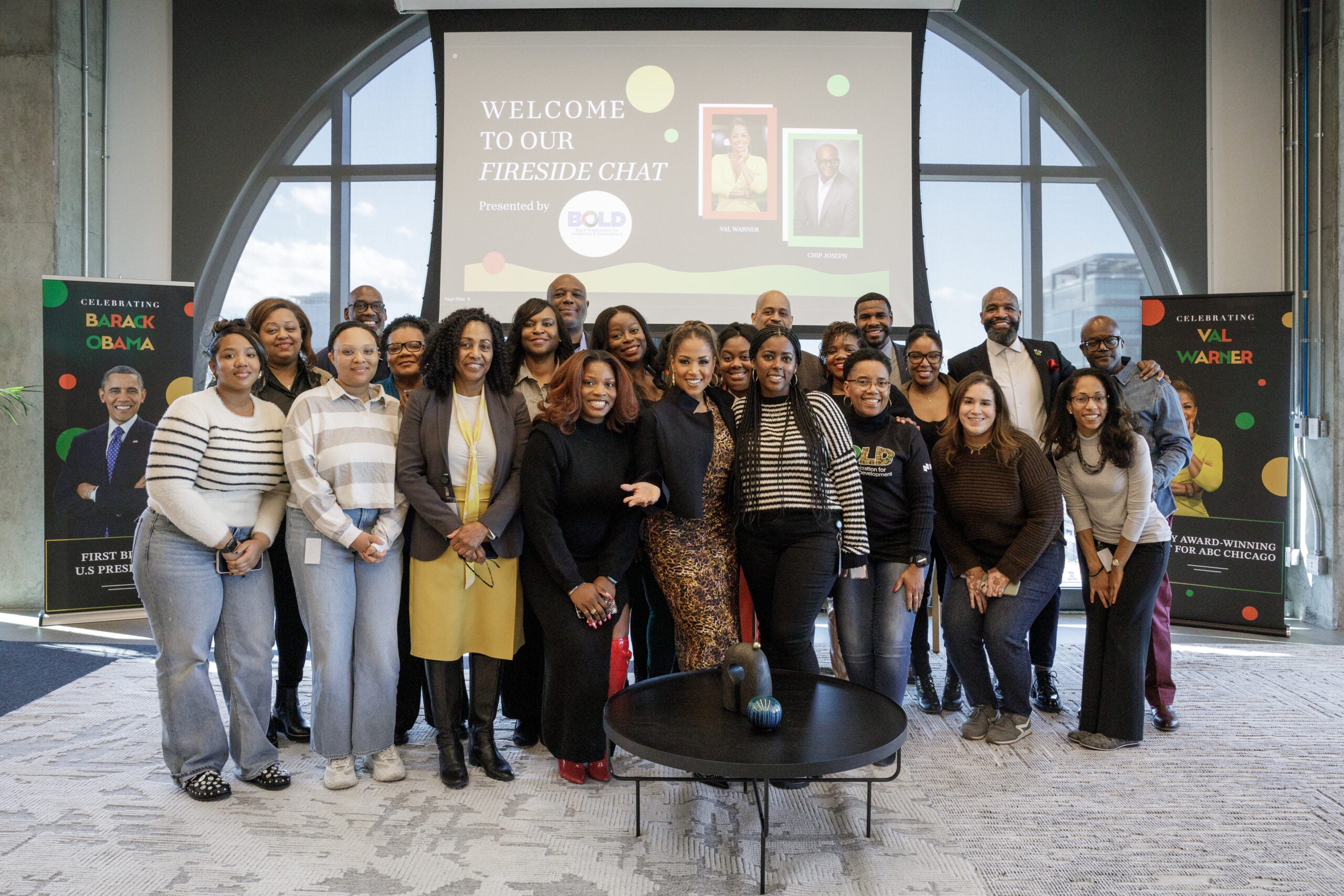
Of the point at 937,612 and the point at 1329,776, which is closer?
the point at 1329,776

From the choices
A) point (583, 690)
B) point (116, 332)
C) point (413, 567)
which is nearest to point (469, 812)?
point (583, 690)

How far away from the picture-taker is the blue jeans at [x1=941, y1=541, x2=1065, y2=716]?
10.8ft

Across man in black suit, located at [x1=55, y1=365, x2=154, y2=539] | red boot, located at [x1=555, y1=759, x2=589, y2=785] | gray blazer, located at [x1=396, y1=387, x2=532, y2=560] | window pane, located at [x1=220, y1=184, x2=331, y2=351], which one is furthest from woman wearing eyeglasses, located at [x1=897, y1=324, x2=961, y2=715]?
man in black suit, located at [x1=55, y1=365, x2=154, y2=539]

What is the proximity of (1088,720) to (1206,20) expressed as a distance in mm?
5182

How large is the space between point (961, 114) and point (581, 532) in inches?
185

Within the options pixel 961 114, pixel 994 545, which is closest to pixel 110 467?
pixel 994 545

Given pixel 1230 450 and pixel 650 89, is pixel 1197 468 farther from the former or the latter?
pixel 650 89

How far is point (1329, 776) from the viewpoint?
2.97 metres

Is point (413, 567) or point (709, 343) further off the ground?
point (709, 343)

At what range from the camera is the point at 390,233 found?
6.03 metres

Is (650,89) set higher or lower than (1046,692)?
higher

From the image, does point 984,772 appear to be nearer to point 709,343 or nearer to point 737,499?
Answer: point 737,499

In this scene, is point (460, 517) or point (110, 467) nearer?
point (460, 517)

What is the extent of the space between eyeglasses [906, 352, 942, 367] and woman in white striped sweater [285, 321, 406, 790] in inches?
87.0
